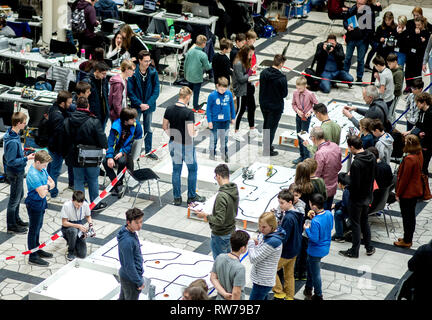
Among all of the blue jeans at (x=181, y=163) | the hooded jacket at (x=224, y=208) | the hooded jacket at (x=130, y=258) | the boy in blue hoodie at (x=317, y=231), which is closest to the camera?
the hooded jacket at (x=130, y=258)

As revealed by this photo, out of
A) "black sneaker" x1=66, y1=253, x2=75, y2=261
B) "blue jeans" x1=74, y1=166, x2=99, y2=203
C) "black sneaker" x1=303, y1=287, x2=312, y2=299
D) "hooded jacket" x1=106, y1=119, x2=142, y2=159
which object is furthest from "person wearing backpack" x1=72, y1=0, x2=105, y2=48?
"black sneaker" x1=303, y1=287, x2=312, y2=299

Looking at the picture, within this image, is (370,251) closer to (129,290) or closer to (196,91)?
(129,290)

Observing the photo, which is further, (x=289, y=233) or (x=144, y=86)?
(x=144, y=86)

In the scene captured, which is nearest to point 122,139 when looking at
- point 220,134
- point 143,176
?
point 143,176

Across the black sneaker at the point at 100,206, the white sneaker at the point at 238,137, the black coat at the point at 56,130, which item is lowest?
the black sneaker at the point at 100,206

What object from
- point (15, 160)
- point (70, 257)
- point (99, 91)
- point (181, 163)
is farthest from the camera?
point (99, 91)

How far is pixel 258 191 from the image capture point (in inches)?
447

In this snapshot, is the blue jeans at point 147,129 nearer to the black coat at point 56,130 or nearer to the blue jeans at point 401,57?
the black coat at point 56,130

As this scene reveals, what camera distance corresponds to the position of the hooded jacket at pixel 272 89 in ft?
40.1

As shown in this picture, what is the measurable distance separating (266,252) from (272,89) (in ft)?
16.4

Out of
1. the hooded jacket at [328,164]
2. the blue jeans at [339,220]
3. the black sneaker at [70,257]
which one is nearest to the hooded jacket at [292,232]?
the hooded jacket at [328,164]

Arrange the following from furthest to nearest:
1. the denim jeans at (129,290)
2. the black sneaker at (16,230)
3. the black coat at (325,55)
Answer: the black coat at (325,55)
the black sneaker at (16,230)
the denim jeans at (129,290)
